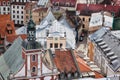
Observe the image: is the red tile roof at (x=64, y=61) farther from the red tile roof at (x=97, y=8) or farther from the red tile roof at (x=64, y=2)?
the red tile roof at (x=64, y=2)

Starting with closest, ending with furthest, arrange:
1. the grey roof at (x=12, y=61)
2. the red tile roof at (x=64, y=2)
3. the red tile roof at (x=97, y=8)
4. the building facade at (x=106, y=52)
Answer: the grey roof at (x=12, y=61), the building facade at (x=106, y=52), the red tile roof at (x=97, y=8), the red tile roof at (x=64, y=2)

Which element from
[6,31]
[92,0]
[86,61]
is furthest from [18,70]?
[92,0]

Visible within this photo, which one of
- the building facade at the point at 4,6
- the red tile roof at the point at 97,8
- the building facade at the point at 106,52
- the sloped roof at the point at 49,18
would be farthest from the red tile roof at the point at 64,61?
the building facade at the point at 4,6

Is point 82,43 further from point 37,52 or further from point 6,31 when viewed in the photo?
point 37,52

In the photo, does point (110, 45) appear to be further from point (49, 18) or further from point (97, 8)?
point (97, 8)

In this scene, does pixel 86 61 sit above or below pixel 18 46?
below

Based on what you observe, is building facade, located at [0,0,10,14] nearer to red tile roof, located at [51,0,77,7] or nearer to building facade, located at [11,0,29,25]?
building facade, located at [11,0,29,25]

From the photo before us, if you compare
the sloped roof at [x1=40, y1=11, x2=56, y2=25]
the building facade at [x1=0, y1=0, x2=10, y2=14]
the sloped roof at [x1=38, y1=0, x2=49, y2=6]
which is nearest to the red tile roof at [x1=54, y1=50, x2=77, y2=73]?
the sloped roof at [x1=40, y1=11, x2=56, y2=25]
